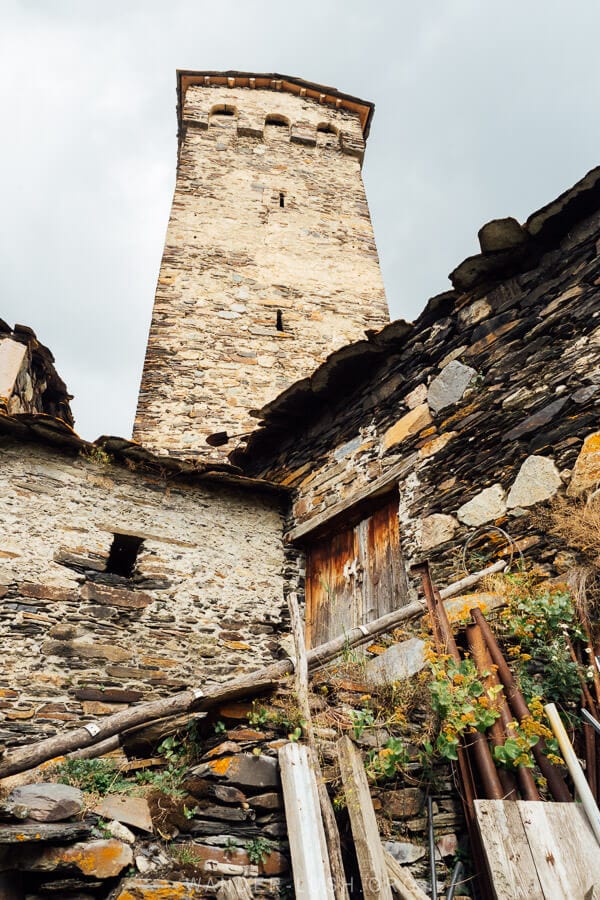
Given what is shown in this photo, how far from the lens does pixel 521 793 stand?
233 cm

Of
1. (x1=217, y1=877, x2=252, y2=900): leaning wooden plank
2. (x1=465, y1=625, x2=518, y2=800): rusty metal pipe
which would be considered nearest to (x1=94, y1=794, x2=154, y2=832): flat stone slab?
(x1=217, y1=877, x2=252, y2=900): leaning wooden plank

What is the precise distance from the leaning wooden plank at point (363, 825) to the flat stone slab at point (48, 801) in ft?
3.66

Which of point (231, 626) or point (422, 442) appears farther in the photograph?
point (231, 626)

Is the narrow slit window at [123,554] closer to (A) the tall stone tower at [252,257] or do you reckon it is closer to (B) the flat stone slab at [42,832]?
(A) the tall stone tower at [252,257]

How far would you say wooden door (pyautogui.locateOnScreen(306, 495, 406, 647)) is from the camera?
16.3 ft

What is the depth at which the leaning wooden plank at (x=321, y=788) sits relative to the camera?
2211 millimetres

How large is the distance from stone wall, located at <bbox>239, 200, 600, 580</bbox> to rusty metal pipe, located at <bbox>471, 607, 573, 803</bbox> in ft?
3.11

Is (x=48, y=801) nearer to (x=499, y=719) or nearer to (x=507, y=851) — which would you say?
(x=507, y=851)

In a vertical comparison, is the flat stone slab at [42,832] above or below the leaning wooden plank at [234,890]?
above

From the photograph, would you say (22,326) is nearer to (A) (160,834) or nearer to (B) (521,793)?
(A) (160,834)

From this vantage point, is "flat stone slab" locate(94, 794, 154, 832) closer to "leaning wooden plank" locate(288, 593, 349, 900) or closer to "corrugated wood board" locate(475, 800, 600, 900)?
"leaning wooden plank" locate(288, 593, 349, 900)

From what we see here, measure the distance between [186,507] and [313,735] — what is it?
11.0 ft

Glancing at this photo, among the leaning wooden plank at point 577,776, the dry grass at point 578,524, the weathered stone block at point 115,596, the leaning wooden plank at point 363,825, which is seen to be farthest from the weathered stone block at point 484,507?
the weathered stone block at point 115,596

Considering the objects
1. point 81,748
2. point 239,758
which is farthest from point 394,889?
point 81,748
